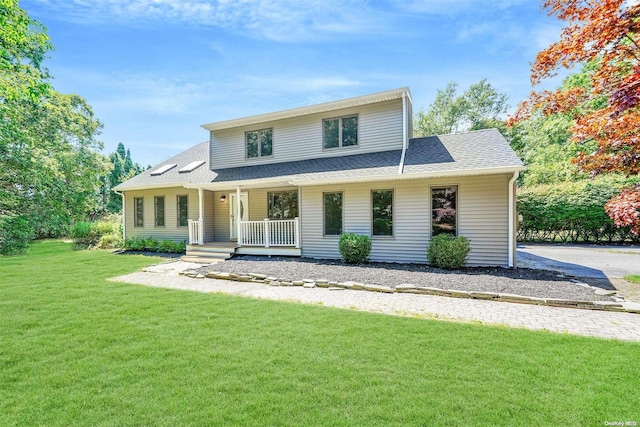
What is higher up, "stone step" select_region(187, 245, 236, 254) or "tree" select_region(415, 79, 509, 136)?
"tree" select_region(415, 79, 509, 136)

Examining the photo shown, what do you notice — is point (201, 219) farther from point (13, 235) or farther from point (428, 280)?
point (428, 280)

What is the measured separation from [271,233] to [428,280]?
613 cm

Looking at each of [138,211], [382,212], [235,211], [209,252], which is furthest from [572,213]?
[138,211]

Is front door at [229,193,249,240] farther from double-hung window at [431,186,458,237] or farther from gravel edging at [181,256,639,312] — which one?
double-hung window at [431,186,458,237]

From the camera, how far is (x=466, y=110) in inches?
1102

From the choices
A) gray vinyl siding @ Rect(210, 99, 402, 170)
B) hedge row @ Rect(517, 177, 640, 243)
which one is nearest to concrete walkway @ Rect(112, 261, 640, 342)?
gray vinyl siding @ Rect(210, 99, 402, 170)

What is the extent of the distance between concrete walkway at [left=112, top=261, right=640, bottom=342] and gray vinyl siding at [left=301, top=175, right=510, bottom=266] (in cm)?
333

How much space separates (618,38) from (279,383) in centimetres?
591

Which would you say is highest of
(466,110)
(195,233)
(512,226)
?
(466,110)

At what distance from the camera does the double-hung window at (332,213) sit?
402 inches

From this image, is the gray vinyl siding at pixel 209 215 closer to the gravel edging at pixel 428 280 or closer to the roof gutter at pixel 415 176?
the gravel edging at pixel 428 280

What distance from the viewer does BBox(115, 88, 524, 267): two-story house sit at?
8.59 metres

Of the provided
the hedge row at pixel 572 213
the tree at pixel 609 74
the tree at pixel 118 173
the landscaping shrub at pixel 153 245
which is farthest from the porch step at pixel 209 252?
the tree at pixel 118 173

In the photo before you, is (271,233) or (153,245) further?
(153,245)
